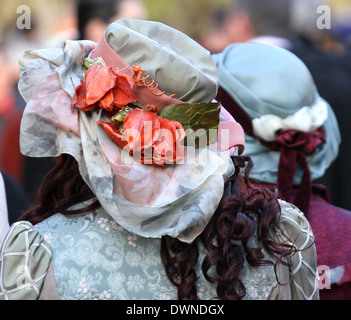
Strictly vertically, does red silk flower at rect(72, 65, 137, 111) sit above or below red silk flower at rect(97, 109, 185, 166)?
above

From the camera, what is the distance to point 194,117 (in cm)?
164

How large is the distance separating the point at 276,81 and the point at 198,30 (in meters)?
5.06

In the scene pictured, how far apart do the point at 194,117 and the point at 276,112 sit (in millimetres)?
A: 850

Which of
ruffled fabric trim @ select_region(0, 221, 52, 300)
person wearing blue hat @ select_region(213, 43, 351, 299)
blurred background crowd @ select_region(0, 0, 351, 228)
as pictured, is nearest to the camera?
ruffled fabric trim @ select_region(0, 221, 52, 300)

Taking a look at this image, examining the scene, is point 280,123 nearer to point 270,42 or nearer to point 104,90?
point 104,90

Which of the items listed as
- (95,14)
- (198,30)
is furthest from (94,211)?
(198,30)

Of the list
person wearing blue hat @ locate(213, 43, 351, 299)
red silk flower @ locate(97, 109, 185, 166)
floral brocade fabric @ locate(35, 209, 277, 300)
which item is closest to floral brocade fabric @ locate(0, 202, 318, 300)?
floral brocade fabric @ locate(35, 209, 277, 300)

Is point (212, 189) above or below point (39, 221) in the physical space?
above

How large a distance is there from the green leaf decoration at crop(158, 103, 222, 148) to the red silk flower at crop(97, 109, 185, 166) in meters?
0.03

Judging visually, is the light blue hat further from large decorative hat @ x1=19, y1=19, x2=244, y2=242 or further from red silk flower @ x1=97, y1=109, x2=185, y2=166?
red silk flower @ x1=97, y1=109, x2=185, y2=166

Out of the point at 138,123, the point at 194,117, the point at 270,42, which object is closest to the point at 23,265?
the point at 138,123

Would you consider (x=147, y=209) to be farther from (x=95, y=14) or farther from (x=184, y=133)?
(x=95, y=14)

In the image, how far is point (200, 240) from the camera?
65.1 inches

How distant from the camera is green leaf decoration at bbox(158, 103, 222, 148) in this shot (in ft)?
5.37
